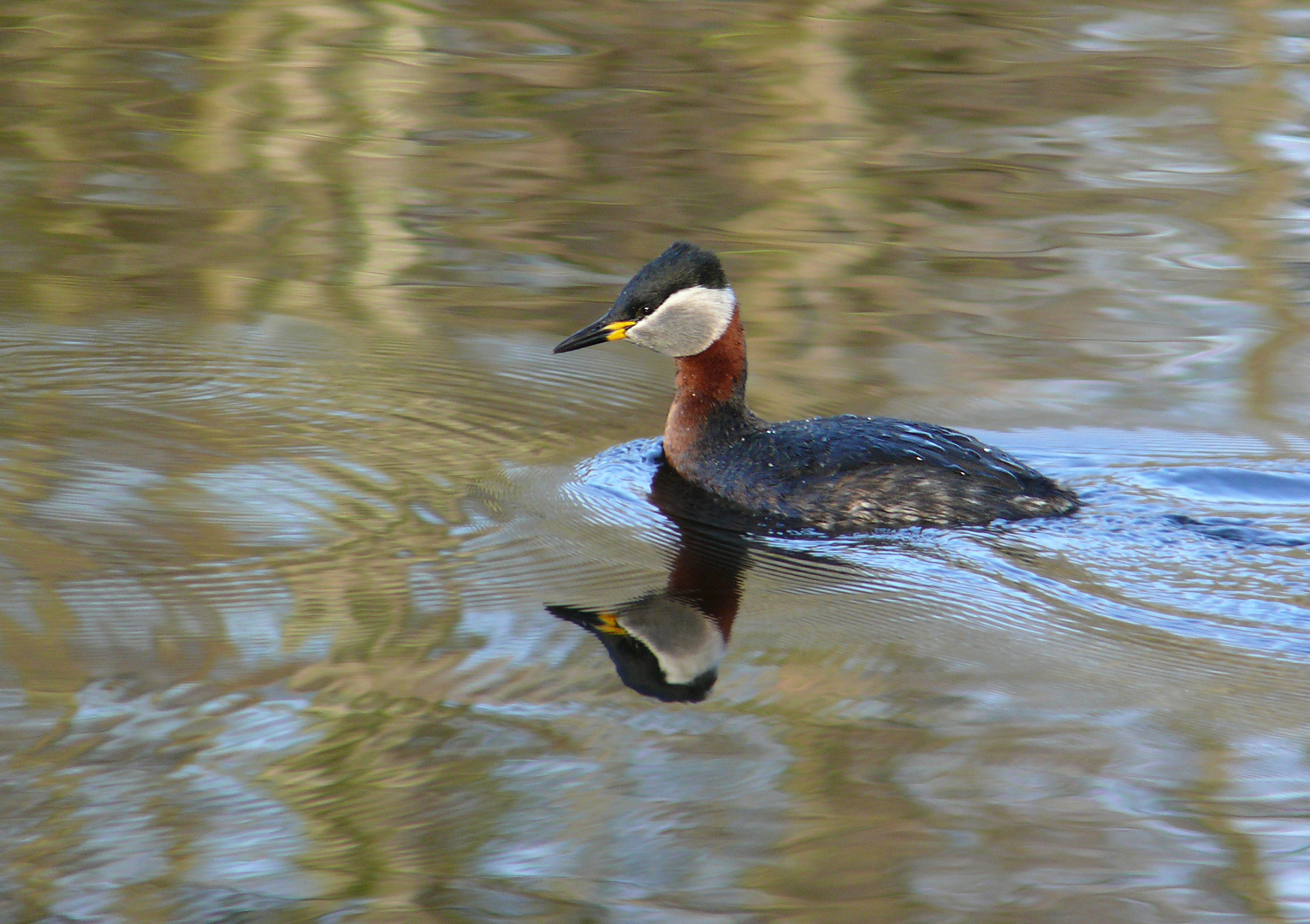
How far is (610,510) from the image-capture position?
6.43 m

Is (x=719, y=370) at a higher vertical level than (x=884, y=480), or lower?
higher

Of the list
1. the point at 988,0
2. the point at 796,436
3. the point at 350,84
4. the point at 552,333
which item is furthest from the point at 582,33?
the point at 796,436

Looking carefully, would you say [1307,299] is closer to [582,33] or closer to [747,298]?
[747,298]

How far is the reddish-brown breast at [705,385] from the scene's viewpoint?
6984 millimetres

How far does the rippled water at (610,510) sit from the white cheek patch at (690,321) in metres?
0.47

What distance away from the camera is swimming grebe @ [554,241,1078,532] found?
635cm

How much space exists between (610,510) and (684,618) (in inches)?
41.1

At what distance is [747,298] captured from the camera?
8961mm

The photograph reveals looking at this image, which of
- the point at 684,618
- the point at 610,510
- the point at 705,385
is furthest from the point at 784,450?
the point at 684,618

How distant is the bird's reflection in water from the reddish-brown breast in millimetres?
541

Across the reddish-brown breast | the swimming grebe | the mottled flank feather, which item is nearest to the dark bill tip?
the swimming grebe

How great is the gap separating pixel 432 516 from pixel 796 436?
1.58 meters

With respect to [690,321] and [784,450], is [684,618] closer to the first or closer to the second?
[784,450]

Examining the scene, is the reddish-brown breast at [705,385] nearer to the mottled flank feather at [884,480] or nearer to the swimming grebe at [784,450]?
the swimming grebe at [784,450]
